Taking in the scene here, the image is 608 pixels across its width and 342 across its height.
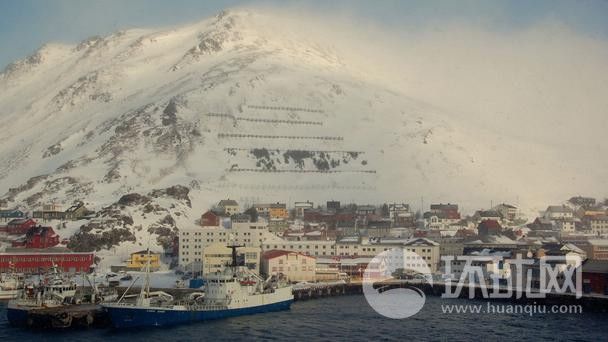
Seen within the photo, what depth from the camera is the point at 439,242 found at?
3777 inches

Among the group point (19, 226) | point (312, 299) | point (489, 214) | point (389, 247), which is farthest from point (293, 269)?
point (489, 214)

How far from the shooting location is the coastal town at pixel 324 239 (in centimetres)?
8169

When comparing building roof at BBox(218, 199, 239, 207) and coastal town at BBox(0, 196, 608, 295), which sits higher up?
building roof at BBox(218, 199, 239, 207)

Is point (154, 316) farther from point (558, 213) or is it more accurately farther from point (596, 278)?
point (558, 213)

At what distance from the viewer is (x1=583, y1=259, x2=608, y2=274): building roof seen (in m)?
67.6

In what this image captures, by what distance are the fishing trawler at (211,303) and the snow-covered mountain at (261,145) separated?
149 feet

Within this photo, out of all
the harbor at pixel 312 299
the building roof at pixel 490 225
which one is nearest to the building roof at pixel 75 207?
the harbor at pixel 312 299

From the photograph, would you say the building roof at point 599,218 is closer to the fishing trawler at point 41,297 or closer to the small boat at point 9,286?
the small boat at point 9,286

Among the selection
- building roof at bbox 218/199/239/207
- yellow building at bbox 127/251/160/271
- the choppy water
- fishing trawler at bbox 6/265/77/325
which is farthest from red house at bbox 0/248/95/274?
building roof at bbox 218/199/239/207

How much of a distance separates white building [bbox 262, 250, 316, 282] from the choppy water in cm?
2061

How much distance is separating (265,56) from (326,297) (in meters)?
103

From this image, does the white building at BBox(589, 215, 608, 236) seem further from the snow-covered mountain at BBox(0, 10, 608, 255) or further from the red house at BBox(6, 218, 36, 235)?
the red house at BBox(6, 218, 36, 235)

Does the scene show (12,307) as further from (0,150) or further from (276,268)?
(0,150)

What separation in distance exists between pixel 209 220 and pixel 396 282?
31.6m
